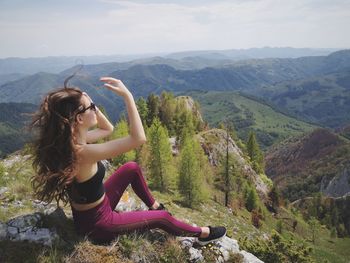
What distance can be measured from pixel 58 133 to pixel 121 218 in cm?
265

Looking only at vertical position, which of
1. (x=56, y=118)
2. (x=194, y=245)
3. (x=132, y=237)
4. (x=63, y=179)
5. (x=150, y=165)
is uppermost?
(x=56, y=118)

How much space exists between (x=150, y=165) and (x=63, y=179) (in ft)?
113

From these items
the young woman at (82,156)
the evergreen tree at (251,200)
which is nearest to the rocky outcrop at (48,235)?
the young woman at (82,156)

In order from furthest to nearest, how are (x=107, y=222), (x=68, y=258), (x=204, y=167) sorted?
(x=204, y=167) < (x=107, y=222) < (x=68, y=258)

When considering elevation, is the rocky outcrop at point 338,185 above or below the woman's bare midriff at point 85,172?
below

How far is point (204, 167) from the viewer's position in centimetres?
5469

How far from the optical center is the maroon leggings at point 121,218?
7297mm

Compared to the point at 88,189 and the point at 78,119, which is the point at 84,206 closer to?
the point at 88,189

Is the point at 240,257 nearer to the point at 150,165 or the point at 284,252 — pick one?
the point at 284,252

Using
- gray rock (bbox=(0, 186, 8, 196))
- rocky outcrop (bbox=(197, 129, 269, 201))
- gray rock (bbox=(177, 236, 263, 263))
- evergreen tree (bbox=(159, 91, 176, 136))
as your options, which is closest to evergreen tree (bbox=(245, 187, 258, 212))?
rocky outcrop (bbox=(197, 129, 269, 201))

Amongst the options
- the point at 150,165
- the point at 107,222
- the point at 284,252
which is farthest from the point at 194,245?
the point at 150,165

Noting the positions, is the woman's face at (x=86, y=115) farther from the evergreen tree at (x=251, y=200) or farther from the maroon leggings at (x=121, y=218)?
the evergreen tree at (x=251, y=200)

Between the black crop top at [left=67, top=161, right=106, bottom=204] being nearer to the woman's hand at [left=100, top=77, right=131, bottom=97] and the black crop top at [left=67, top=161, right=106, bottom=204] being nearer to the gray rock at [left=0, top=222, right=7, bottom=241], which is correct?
the woman's hand at [left=100, top=77, right=131, bottom=97]

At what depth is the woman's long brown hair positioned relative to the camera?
615cm
